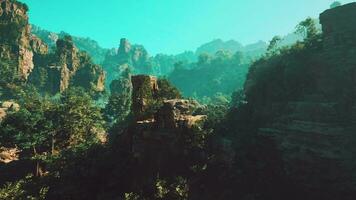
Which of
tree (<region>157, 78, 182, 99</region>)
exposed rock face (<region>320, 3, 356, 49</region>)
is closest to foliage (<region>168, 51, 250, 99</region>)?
tree (<region>157, 78, 182, 99</region>)

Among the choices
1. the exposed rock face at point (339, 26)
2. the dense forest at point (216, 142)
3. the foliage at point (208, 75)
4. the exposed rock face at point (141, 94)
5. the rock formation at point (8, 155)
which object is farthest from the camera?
the foliage at point (208, 75)

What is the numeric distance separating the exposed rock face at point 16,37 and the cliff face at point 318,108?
62401 millimetres

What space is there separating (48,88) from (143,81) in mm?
56876

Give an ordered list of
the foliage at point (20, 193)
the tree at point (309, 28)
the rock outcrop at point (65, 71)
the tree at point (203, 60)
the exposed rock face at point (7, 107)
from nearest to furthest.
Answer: the foliage at point (20, 193) < the tree at point (309, 28) < the exposed rock face at point (7, 107) < the rock outcrop at point (65, 71) < the tree at point (203, 60)

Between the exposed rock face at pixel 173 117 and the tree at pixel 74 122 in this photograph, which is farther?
the tree at pixel 74 122

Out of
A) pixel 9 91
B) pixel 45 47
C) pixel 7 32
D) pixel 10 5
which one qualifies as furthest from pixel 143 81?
pixel 45 47

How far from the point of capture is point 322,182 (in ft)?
100

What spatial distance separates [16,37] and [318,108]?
75.6 metres

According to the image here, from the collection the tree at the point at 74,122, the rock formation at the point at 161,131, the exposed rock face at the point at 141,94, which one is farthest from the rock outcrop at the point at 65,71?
the rock formation at the point at 161,131

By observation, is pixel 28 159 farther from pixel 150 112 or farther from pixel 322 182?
pixel 322 182

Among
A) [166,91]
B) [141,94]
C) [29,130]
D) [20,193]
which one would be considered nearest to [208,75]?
[166,91]

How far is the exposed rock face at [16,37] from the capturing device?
80250mm

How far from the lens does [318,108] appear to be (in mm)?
34344

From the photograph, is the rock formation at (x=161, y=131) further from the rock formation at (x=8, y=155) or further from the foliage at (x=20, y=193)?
the rock formation at (x=8, y=155)
